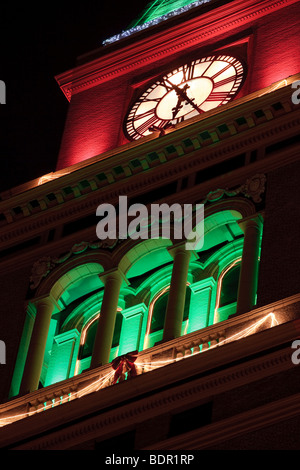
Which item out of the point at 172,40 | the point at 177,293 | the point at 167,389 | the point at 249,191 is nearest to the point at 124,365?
the point at 167,389

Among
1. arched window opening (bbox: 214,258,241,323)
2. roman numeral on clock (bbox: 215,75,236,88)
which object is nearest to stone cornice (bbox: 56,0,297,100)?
roman numeral on clock (bbox: 215,75,236,88)

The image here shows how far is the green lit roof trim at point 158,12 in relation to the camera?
51.8 meters

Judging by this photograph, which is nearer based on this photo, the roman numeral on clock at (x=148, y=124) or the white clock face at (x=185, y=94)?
the white clock face at (x=185, y=94)

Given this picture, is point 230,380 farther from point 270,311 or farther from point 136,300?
point 136,300

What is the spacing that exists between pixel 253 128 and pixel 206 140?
4.09 feet

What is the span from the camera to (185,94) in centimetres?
4694

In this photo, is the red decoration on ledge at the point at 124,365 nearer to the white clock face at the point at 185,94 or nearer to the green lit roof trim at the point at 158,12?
the white clock face at the point at 185,94

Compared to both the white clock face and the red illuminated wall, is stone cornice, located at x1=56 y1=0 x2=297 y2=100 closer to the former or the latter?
the red illuminated wall

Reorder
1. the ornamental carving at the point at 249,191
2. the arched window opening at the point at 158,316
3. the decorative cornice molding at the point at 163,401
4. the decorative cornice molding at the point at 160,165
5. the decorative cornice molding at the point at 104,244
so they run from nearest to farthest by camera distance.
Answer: the decorative cornice molding at the point at 163,401 → the arched window opening at the point at 158,316 → the ornamental carving at the point at 249,191 → the decorative cornice molding at the point at 104,244 → the decorative cornice molding at the point at 160,165

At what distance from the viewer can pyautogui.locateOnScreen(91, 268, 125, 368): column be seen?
38719 mm

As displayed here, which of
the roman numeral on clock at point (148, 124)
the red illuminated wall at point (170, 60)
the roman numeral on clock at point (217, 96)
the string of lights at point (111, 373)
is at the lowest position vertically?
the string of lights at point (111, 373)

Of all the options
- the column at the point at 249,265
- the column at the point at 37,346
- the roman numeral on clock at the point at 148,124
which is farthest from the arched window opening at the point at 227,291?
the roman numeral on clock at the point at 148,124

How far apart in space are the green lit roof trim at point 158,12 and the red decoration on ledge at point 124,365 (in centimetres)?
1679
